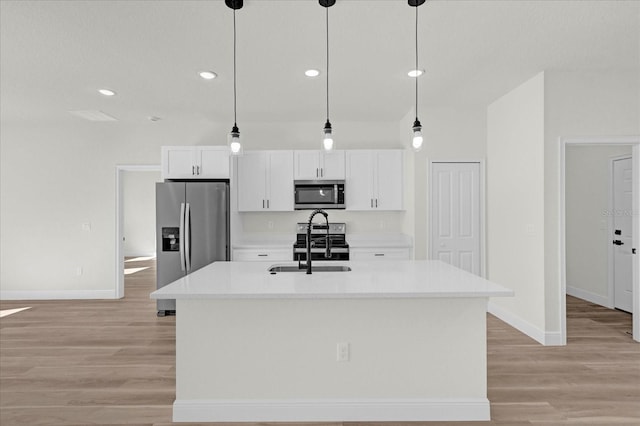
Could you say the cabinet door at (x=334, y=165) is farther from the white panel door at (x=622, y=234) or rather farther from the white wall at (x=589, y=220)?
the white panel door at (x=622, y=234)

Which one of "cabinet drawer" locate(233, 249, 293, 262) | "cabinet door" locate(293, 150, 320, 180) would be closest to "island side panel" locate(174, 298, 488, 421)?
"cabinet drawer" locate(233, 249, 293, 262)

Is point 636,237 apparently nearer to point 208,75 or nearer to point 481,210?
point 481,210

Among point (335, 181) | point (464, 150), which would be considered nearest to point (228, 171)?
point (335, 181)

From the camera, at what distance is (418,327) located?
2389 mm

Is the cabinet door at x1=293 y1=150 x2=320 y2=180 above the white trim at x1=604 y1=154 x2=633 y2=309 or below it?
above

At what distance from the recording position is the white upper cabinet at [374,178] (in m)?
5.22

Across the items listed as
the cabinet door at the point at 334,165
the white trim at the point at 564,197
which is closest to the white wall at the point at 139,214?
the cabinet door at the point at 334,165

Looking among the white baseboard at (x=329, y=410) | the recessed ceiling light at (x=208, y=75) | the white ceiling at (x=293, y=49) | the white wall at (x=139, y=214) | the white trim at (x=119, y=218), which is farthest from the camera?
the white wall at (x=139, y=214)

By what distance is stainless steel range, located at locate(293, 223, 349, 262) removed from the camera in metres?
4.99

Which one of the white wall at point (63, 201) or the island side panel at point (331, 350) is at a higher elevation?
the white wall at point (63, 201)

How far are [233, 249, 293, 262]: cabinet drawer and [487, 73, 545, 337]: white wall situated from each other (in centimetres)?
259

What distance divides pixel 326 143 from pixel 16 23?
2.33 m

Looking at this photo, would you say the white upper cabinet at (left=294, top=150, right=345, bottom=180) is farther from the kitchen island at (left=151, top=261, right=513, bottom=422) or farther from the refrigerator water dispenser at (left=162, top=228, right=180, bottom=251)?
the kitchen island at (left=151, top=261, right=513, bottom=422)

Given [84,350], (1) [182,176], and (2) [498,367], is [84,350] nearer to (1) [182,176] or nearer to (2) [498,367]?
(1) [182,176]
